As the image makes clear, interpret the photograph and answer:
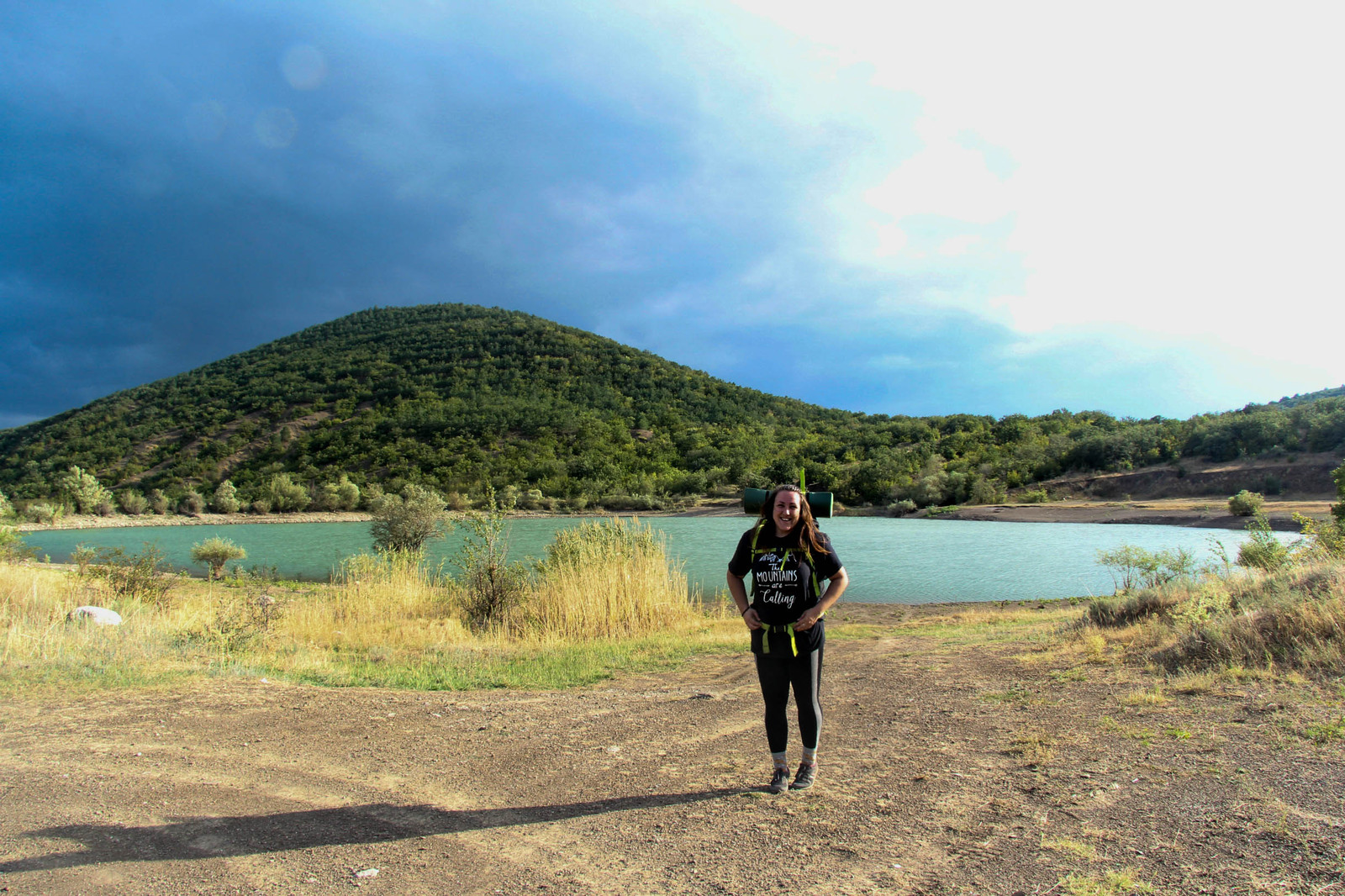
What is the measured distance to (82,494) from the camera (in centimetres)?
5147

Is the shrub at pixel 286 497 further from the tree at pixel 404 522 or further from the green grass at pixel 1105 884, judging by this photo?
the green grass at pixel 1105 884

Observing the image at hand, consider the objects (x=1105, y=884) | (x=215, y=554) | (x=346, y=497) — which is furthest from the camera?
(x=346, y=497)

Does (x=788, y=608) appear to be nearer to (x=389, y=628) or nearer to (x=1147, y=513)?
(x=389, y=628)

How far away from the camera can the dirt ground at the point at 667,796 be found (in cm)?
285

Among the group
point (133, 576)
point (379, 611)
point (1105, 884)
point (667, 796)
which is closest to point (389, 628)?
point (379, 611)

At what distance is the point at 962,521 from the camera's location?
147 feet

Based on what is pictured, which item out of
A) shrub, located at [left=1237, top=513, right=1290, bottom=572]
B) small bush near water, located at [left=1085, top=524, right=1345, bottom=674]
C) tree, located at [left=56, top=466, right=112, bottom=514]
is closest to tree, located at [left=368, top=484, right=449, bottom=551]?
small bush near water, located at [left=1085, top=524, right=1345, bottom=674]

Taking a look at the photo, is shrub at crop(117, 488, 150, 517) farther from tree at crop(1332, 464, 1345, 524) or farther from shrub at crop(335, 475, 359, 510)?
tree at crop(1332, 464, 1345, 524)

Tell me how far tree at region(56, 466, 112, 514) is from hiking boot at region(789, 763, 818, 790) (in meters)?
66.0

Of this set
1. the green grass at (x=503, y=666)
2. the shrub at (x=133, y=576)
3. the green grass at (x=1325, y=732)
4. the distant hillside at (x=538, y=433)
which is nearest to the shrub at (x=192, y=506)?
the distant hillside at (x=538, y=433)

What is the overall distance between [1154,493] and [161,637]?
57.9 m

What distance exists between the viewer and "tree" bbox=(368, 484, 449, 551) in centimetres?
2056

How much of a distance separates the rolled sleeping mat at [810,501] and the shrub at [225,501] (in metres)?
64.4

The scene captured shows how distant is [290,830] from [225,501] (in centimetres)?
6377
